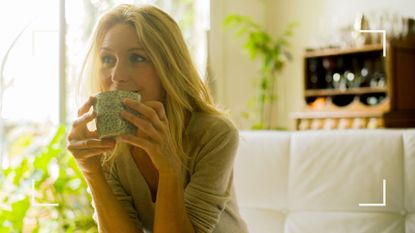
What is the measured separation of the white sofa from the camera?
60.9 inches

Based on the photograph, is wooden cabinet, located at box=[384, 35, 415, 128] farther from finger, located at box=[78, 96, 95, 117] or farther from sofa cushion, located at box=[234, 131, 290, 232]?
finger, located at box=[78, 96, 95, 117]

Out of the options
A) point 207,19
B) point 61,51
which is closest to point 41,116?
point 61,51

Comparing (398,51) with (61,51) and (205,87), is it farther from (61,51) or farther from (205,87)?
(205,87)

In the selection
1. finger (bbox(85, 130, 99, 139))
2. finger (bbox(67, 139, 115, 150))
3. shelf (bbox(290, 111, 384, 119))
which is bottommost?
finger (bbox(67, 139, 115, 150))

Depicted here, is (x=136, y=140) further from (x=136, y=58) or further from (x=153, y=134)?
(x=136, y=58)

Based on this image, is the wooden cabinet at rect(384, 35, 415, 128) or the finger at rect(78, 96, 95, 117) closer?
the finger at rect(78, 96, 95, 117)

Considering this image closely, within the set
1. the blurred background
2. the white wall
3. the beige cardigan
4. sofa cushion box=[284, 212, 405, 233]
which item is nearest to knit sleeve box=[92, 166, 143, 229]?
the beige cardigan

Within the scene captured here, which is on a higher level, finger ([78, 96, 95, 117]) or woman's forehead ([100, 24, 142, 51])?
woman's forehead ([100, 24, 142, 51])

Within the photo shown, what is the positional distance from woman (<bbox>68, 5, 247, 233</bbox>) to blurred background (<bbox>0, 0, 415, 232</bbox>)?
322 millimetres

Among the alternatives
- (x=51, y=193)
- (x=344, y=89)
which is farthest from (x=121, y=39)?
(x=344, y=89)

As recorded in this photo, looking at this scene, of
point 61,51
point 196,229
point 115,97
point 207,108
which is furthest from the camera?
point 61,51

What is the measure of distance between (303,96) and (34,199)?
3087 millimetres

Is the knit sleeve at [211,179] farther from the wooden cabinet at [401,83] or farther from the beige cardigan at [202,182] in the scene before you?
the wooden cabinet at [401,83]

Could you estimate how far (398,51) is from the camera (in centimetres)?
427
